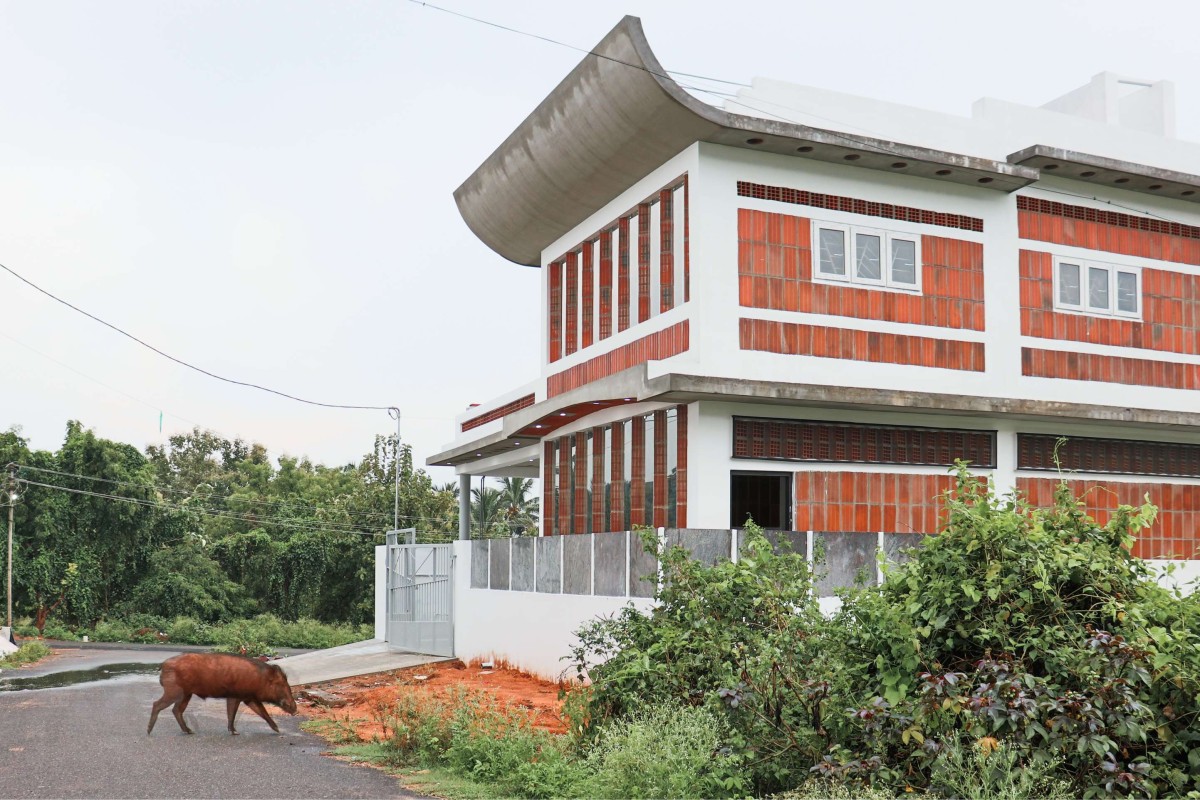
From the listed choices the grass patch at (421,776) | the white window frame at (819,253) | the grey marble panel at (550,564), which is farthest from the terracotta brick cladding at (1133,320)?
the grass patch at (421,776)

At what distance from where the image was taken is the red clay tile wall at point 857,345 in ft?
55.3

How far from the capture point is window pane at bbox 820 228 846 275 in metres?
17.5

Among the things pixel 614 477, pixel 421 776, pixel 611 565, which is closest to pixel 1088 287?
pixel 614 477

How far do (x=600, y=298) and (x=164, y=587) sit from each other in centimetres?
3041

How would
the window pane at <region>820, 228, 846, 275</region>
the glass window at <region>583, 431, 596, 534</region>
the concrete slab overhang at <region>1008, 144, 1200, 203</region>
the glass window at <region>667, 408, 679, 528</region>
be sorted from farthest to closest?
1. the glass window at <region>583, 431, 596, 534</region>
2. the concrete slab overhang at <region>1008, 144, 1200, 203</region>
3. the window pane at <region>820, 228, 846, 275</region>
4. the glass window at <region>667, 408, 679, 528</region>

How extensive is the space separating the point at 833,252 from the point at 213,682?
10.3 m

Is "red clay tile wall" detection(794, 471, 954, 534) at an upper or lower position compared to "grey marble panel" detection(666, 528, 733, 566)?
upper

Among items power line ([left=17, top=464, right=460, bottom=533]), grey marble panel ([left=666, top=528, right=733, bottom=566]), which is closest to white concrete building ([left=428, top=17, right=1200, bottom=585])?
grey marble panel ([left=666, top=528, right=733, bottom=566])

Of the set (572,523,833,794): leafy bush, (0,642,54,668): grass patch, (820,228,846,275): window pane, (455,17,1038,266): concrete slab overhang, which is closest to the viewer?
(572,523,833,794): leafy bush

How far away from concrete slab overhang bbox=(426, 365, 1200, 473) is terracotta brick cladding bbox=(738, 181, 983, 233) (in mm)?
2773

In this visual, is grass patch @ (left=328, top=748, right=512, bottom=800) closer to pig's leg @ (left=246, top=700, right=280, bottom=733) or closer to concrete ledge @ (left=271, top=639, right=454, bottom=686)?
pig's leg @ (left=246, top=700, right=280, bottom=733)

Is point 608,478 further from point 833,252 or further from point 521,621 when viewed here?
point 833,252

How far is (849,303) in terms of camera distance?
1748 centimetres

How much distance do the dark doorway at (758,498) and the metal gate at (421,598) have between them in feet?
24.5
